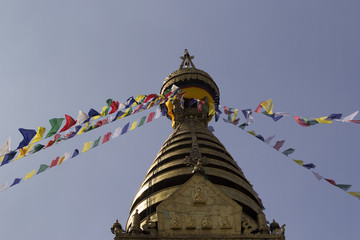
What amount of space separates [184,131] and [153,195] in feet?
24.6

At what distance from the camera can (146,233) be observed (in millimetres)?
14211

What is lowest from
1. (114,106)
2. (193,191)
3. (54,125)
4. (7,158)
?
(193,191)

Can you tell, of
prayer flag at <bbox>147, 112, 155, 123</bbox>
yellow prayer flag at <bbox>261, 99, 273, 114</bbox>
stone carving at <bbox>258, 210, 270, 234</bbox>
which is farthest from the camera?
prayer flag at <bbox>147, 112, 155, 123</bbox>

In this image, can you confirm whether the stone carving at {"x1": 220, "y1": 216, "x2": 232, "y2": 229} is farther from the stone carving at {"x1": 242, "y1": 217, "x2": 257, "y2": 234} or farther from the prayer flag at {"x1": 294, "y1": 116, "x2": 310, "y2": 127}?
the prayer flag at {"x1": 294, "y1": 116, "x2": 310, "y2": 127}

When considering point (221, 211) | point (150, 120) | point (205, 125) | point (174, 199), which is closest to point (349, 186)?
point (221, 211)

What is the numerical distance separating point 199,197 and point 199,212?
53 centimetres

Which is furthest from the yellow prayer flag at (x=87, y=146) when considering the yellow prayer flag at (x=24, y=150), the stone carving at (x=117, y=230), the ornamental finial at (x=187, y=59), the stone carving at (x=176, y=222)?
the ornamental finial at (x=187, y=59)

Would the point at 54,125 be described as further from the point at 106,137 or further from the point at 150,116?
the point at 150,116

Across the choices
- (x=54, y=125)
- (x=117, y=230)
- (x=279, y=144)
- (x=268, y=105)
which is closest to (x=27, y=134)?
(x=54, y=125)

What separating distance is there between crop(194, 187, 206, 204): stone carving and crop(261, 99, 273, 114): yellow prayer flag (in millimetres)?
5034

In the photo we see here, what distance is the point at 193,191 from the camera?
14.8m

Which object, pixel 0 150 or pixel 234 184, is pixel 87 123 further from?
pixel 234 184

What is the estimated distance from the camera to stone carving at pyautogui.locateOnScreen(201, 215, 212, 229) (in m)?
13.6

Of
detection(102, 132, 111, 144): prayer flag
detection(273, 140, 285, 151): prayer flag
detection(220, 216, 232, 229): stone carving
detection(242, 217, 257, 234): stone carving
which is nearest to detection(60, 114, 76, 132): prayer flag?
detection(102, 132, 111, 144): prayer flag
